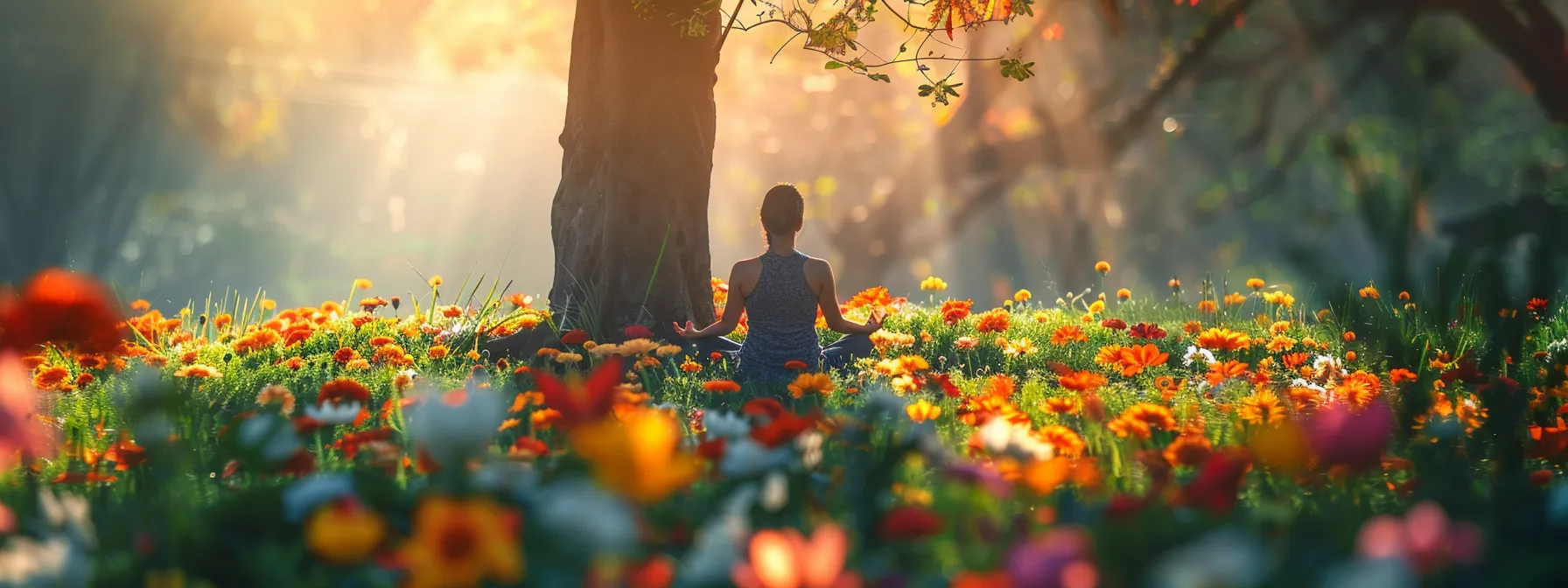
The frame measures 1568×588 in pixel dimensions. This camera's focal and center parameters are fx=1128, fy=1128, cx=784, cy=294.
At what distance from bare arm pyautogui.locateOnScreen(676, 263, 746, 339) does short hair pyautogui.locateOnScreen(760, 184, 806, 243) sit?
272 mm

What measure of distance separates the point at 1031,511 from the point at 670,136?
4.70m

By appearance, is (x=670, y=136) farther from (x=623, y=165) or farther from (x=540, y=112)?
(x=540, y=112)

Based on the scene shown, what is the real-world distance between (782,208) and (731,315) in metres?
0.57

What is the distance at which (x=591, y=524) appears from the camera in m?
1.30

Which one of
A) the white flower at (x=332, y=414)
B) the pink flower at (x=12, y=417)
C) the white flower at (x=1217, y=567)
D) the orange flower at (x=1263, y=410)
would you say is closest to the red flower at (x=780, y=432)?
the white flower at (x=1217, y=567)

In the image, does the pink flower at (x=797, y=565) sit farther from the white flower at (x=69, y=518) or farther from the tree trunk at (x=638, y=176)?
the tree trunk at (x=638, y=176)

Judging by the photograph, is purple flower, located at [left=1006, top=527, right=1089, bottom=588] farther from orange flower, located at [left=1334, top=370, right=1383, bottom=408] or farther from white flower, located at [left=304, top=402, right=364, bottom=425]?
orange flower, located at [left=1334, top=370, right=1383, bottom=408]

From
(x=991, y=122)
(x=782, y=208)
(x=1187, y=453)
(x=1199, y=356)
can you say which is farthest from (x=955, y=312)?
(x=991, y=122)

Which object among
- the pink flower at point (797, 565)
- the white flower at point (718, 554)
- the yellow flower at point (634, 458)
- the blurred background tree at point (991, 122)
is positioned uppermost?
the blurred background tree at point (991, 122)

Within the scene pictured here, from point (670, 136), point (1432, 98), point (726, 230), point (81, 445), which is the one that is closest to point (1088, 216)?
point (1432, 98)

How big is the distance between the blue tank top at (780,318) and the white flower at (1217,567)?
4.16 meters

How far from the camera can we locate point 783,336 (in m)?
5.41

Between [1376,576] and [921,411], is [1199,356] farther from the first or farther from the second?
[1376,576]

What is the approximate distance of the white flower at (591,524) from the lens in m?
1.29
